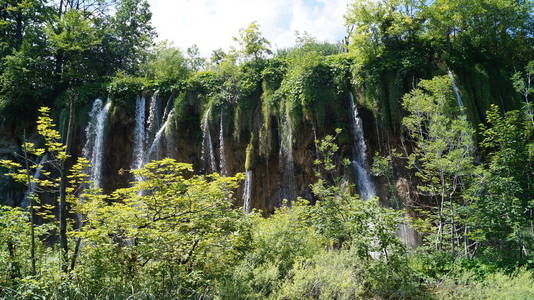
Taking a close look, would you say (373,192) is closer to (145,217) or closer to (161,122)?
(145,217)

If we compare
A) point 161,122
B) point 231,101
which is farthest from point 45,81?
point 231,101

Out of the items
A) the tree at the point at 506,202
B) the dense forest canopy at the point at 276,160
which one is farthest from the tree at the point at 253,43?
the tree at the point at 506,202

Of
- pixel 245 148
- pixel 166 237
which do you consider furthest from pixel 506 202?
pixel 245 148

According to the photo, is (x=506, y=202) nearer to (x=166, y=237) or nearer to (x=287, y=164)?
(x=166, y=237)

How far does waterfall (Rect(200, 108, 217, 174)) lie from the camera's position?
16.6 meters

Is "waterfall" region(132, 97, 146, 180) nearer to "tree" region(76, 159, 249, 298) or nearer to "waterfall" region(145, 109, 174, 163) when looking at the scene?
"waterfall" region(145, 109, 174, 163)

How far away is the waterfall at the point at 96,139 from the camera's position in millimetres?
17358

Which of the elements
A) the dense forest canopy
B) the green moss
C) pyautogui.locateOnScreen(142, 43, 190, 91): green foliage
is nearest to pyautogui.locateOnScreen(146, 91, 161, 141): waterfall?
the dense forest canopy

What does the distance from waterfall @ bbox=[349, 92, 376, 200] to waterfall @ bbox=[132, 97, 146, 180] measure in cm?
961

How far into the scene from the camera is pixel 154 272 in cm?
535

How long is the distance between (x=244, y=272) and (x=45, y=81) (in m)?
20.4

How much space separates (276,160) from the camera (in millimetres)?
15602

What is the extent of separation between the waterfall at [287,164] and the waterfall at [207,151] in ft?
10.6

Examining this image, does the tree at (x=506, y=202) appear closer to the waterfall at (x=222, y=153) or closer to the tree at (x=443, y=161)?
the tree at (x=443, y=161)
